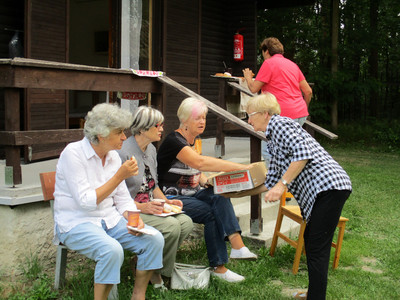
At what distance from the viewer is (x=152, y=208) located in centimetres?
314

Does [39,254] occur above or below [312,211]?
below

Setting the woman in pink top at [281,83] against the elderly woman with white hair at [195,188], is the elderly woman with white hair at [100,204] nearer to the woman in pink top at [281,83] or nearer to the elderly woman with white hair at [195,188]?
the elderly woman with white hair at [195,188]

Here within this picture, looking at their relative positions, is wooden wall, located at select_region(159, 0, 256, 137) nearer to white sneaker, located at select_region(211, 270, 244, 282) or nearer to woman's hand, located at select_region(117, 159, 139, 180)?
white sneaker, located at select_region(211, 270, 244, 282)

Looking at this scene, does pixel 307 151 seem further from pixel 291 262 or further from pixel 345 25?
pixel 345 25

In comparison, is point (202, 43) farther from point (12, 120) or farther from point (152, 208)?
point (152, 208)

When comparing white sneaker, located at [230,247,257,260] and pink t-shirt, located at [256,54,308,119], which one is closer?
white sneaker, located at [230,247,257,260]

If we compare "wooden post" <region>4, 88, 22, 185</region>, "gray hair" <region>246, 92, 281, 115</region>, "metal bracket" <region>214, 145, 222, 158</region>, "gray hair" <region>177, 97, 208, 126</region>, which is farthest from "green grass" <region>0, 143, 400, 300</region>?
"metal bracket" <region>214, 145, 222, 158</region>

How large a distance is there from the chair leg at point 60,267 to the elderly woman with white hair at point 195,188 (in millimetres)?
908

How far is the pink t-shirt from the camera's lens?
4895mm

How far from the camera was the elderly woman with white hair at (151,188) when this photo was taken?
10.2 ft

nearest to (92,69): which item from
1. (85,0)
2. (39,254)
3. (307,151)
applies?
(39,254)

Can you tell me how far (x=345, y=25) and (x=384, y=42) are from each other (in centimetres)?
116

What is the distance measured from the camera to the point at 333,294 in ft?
11.1

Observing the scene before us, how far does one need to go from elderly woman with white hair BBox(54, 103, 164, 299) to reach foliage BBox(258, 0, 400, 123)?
10036mm
